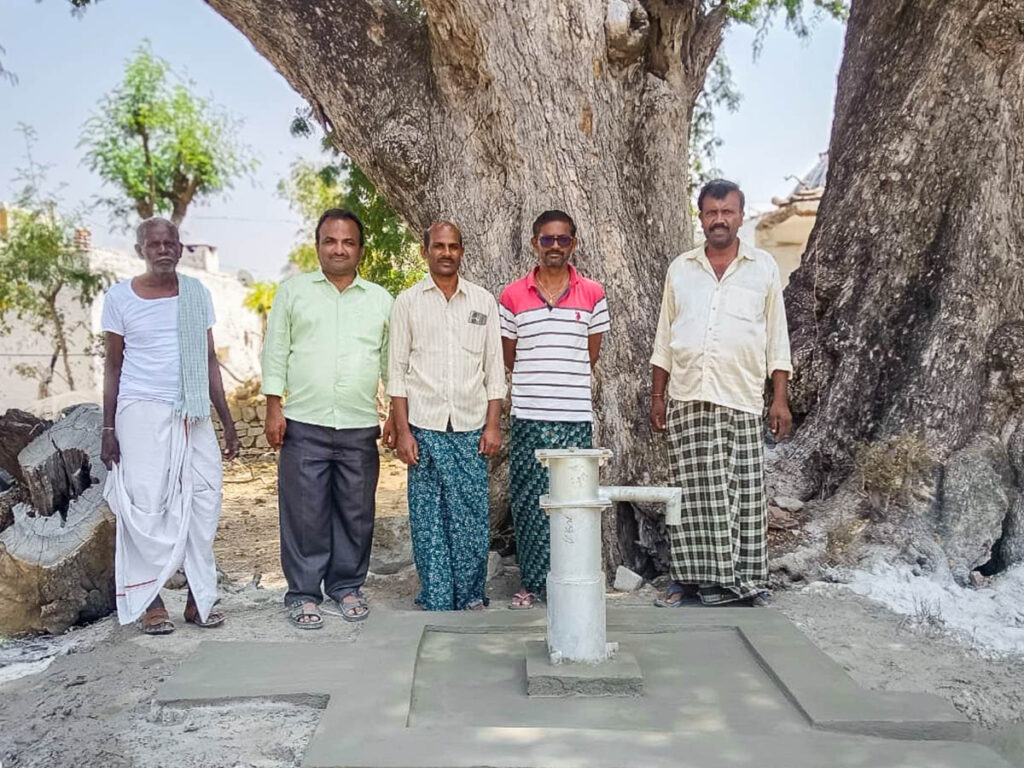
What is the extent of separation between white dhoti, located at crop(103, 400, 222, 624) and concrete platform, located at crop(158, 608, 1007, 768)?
497 mm

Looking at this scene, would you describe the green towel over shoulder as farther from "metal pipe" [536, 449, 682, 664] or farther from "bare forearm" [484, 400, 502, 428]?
"metal pipe" [536, 449, 682, 664]

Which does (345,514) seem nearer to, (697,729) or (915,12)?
(697,729)

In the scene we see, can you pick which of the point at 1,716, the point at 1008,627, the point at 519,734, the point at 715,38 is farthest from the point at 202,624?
the point at 715,38

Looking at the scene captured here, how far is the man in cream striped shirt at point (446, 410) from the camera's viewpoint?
3.80 meters

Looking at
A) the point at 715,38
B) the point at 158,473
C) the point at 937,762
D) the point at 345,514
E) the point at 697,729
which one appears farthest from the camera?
the point at 715,38

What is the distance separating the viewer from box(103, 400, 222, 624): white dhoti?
3.62 meters

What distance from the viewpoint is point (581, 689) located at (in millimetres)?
A: 2830

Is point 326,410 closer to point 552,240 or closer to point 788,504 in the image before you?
point 552,240

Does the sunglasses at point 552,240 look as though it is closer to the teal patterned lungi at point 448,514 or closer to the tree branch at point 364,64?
the teal patterned lungi at point 448,514

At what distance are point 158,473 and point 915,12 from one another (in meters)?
4.69

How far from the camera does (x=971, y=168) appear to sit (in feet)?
16.2

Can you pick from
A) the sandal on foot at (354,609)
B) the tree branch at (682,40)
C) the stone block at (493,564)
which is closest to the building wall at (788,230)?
the tree branch at (682,40)

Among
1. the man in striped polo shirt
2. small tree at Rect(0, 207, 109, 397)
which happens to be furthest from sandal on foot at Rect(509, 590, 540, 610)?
small tree at Rect(0, 207, 109, 397)

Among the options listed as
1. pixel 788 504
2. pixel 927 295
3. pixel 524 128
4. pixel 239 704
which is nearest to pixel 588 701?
pixel 239 704
